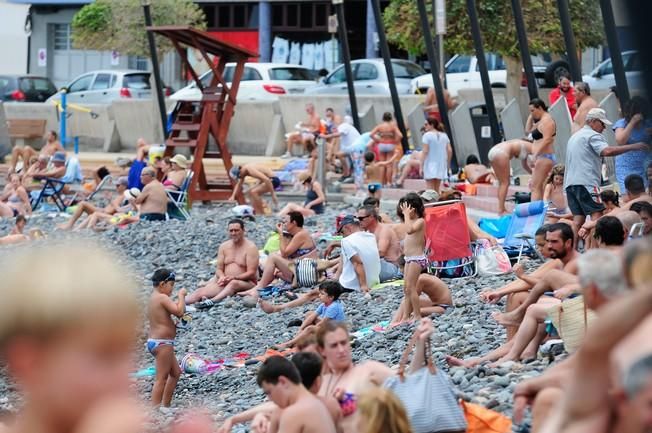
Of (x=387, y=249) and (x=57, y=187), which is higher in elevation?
(x=57, y=187)

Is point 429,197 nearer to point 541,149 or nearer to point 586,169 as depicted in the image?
point 541,149

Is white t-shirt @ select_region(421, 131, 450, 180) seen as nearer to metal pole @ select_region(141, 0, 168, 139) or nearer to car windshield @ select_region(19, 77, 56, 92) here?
metal pole @ select_region(141, 0, 168, 139)

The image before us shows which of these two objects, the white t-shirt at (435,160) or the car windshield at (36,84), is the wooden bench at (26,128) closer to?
the car windshield at (36,84)

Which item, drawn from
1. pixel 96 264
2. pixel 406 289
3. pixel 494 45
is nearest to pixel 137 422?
pixel 96 264

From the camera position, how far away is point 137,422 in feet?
7.52

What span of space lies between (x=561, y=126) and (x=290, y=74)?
16.3 metres

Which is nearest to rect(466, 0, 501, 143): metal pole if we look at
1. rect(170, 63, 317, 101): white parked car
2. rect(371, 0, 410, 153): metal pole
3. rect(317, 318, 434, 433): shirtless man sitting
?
rect(371, 0, 410, 153): metal pole

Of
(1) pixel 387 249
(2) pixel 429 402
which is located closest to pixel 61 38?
(1) pixel 387 249

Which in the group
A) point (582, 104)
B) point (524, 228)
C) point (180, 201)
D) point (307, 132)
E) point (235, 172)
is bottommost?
point (180, 201)

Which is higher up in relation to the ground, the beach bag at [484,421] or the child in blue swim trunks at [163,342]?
the beach bag at [484,421]

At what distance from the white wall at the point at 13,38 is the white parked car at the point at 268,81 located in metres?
15.9

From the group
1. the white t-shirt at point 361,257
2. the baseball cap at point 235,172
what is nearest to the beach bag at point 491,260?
the white t-shirt at point 361,257

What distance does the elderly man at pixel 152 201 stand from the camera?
2222 cm

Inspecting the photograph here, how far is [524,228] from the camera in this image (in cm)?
1394
